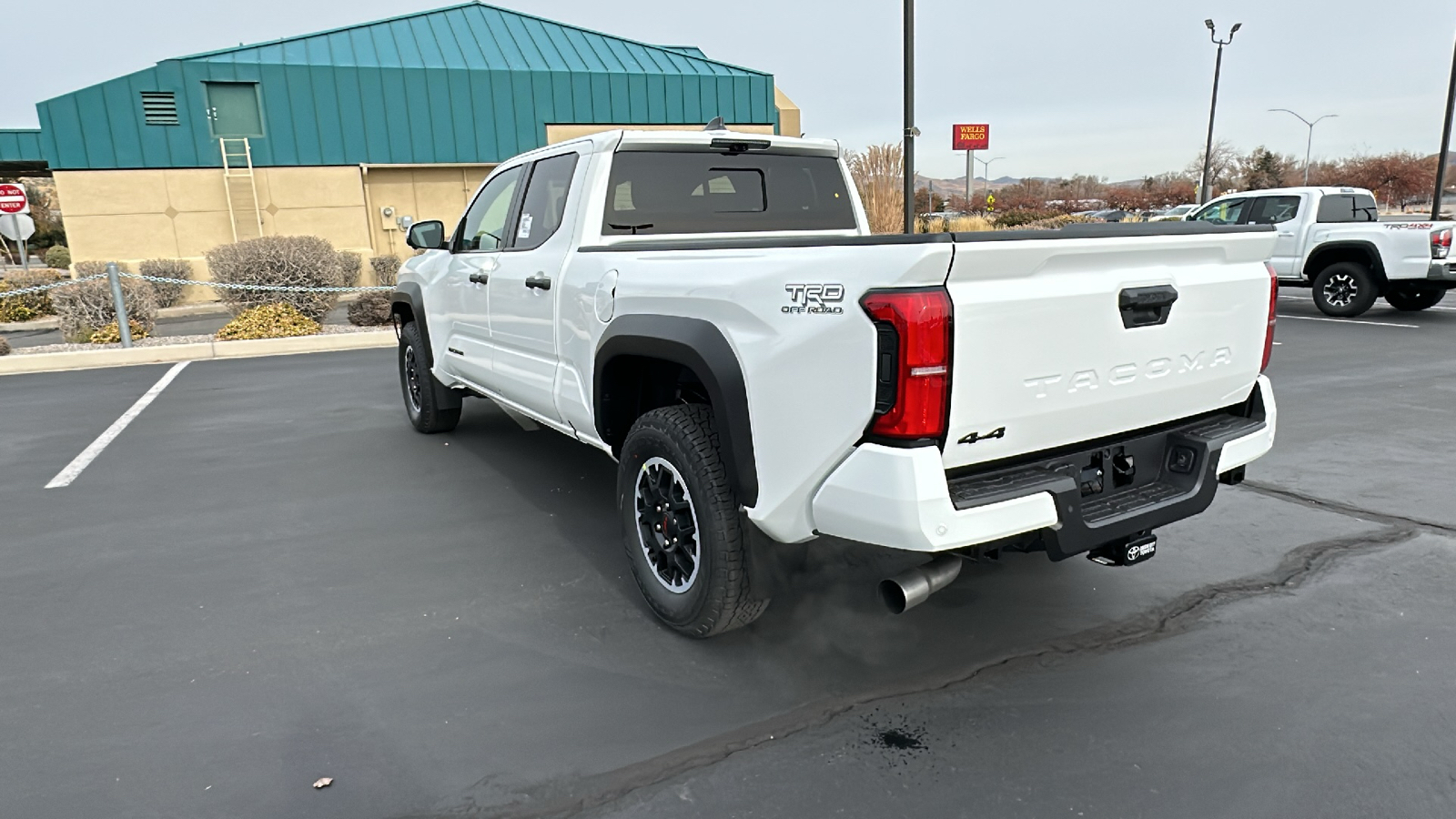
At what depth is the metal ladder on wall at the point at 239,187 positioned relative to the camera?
795 inches

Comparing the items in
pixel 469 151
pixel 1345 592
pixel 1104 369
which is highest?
pixel 469 151

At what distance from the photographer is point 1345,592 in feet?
12.1

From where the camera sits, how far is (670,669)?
3.19m

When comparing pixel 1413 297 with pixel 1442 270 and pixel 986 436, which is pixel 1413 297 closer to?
pixel 1442 270

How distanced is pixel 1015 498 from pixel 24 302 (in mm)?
20403

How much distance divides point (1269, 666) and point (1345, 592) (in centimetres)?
86

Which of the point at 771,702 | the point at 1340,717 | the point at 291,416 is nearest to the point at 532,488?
the point at 771,702

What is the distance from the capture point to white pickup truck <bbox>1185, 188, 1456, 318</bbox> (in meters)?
11.6

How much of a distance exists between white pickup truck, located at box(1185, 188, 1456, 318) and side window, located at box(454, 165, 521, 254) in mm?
11114

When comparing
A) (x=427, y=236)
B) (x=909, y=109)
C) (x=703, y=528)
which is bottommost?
(x=703, y=528)

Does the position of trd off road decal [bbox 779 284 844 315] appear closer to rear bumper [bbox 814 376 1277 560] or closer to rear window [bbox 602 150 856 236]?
rear bumper [bbox 814 376 1277 560]

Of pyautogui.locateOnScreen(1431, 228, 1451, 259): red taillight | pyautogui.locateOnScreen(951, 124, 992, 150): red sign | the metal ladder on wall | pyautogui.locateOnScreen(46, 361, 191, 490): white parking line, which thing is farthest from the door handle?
pyautogui.locateOnScreen(951, 124, 992, 150): red sign

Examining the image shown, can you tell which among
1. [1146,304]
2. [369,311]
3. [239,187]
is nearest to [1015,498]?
[1146,304]

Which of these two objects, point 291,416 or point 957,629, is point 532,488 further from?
point 291,416
